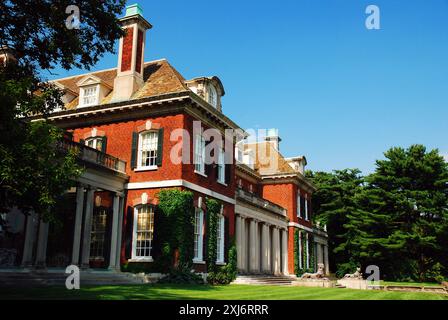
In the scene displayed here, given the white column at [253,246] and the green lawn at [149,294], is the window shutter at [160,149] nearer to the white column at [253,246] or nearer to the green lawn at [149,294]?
the green lawn at [149,294]

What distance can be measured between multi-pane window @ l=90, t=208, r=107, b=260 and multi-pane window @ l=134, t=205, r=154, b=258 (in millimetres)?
2495

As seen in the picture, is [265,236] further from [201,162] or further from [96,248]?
[96,248]

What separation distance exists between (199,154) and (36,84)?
40.5 feet

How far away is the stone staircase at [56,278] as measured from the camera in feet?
51.2

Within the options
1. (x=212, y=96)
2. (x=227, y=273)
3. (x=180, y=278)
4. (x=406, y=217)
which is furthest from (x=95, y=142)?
(x=406, y=217)

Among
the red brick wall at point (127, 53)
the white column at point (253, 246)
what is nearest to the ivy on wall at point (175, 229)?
the red brick wall at point (127, 53)

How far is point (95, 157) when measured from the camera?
22375mm

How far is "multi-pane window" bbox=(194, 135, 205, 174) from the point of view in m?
24.6

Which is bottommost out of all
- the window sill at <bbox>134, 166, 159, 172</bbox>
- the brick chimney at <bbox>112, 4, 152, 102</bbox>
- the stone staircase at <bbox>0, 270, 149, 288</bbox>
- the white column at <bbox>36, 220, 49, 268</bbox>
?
the stone staircase at <bbox>0, 270, 149, 288</bbox>

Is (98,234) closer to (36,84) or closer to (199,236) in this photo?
(199,236)

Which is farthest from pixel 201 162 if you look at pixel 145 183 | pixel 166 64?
pixel 166 64

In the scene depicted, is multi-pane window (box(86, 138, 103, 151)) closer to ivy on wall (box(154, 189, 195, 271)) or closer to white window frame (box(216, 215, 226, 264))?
ivy on wall (box(154, 189, 195, 271))

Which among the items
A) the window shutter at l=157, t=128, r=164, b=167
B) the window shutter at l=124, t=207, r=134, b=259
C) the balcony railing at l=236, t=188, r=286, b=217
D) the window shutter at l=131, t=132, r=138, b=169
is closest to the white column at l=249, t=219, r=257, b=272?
the balcony railing at l=236, t=188, r=286, b=217
